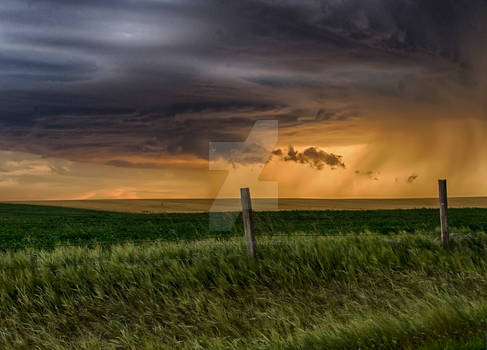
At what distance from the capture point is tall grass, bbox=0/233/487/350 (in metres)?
7.71

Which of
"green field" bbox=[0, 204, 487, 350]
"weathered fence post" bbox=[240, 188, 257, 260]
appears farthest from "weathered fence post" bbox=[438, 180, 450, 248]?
"weathered fence post" bbox=[240, 188, 257, 260]

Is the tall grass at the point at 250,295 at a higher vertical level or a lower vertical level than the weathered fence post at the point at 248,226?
lower

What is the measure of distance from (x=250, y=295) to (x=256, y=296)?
0.13 meters

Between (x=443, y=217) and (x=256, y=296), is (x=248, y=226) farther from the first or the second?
(x=443, y=217)

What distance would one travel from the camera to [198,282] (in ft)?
35.7

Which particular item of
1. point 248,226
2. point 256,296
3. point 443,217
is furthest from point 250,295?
point 443,217

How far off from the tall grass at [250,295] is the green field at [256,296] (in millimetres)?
29

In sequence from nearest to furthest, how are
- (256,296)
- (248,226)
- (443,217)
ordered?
(256,296)
(248,226)
(443,217)

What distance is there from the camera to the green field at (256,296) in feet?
25.0

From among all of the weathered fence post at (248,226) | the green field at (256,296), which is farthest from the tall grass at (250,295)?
the weathered fence post at (248,226)

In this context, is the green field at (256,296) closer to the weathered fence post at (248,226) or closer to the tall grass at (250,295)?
the tall grass at (250,295)

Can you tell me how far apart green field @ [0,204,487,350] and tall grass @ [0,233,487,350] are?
0.03 meters

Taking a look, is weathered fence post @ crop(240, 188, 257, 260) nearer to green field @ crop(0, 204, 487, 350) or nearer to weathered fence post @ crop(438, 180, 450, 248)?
green field @ crop(0, 204, 487, 350)

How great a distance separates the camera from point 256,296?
1033cm
